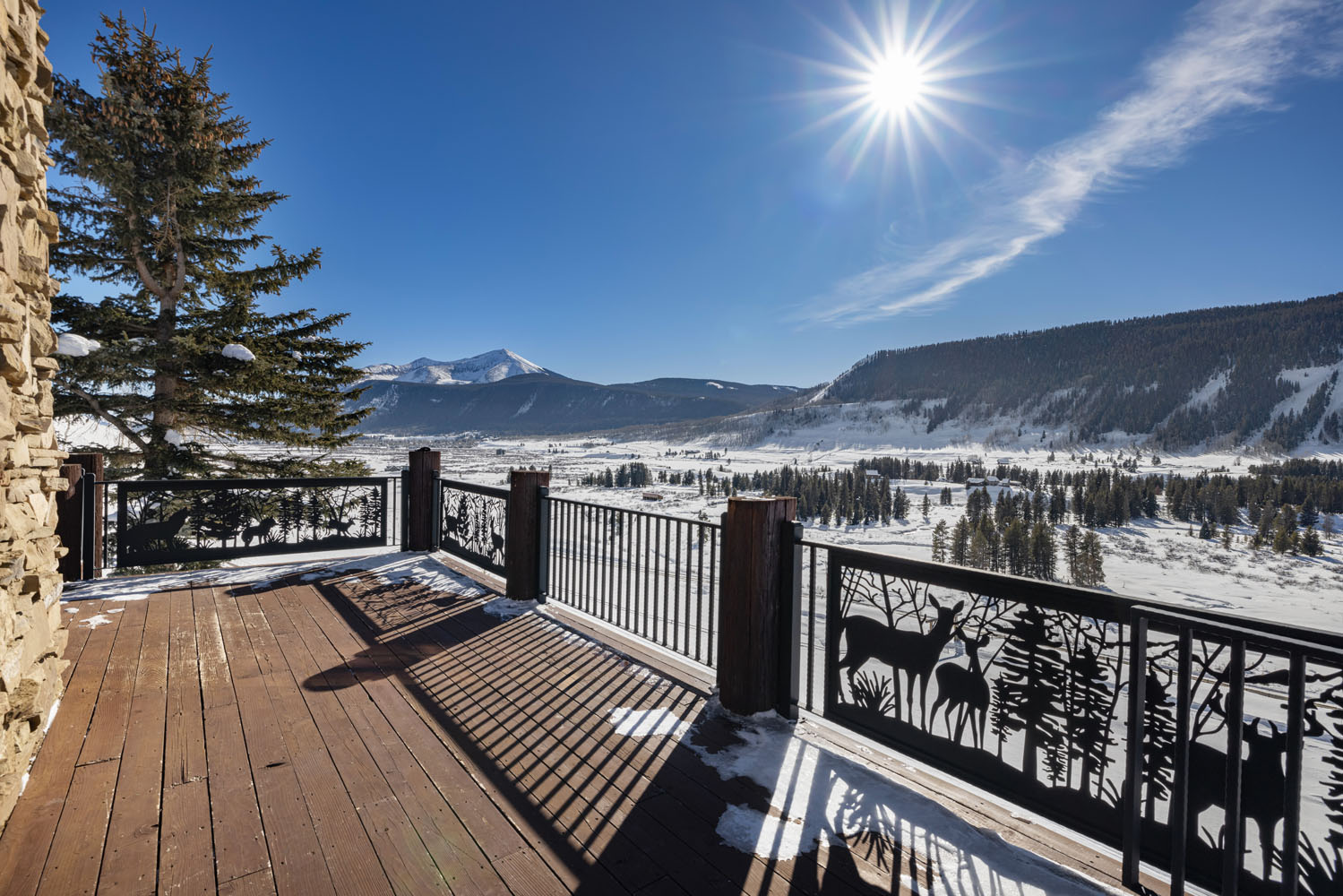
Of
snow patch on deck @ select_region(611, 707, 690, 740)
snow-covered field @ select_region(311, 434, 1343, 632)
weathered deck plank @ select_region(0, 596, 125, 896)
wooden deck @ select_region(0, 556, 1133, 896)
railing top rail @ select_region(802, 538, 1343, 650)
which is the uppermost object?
railing top rail @ select_region(802, 538, 1343, 650)

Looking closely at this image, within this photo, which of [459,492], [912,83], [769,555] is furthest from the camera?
[912,83]

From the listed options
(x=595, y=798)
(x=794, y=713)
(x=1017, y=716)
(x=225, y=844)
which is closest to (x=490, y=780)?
(x=595, y=798)

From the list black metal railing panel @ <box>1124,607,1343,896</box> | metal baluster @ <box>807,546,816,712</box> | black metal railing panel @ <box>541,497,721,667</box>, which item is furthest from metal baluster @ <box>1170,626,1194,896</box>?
black metal railing panel @ <box>541,497,721,667</box>

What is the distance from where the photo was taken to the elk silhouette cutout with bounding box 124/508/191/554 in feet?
18.7

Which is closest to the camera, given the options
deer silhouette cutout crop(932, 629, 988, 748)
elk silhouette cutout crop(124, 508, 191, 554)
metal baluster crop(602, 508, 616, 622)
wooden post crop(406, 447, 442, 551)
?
deer silhouette cutout crop(932, 629, 988, 748)

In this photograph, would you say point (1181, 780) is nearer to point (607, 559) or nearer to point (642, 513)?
point (642, 513)

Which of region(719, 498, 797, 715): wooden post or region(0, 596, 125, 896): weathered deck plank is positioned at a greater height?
region(719, 498, 797, 715): wooden post

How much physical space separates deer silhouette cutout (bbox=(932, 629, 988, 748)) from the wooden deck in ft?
1.81

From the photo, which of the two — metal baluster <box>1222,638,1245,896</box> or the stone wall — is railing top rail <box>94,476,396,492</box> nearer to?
the stone wall

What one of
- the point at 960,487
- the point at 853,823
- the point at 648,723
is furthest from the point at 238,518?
the point at 960,487

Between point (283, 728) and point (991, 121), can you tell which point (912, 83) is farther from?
point (283, 728)

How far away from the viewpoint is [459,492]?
609 centimetres

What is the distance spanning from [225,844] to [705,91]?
13.4 metres

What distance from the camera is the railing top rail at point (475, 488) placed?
17.1ft
